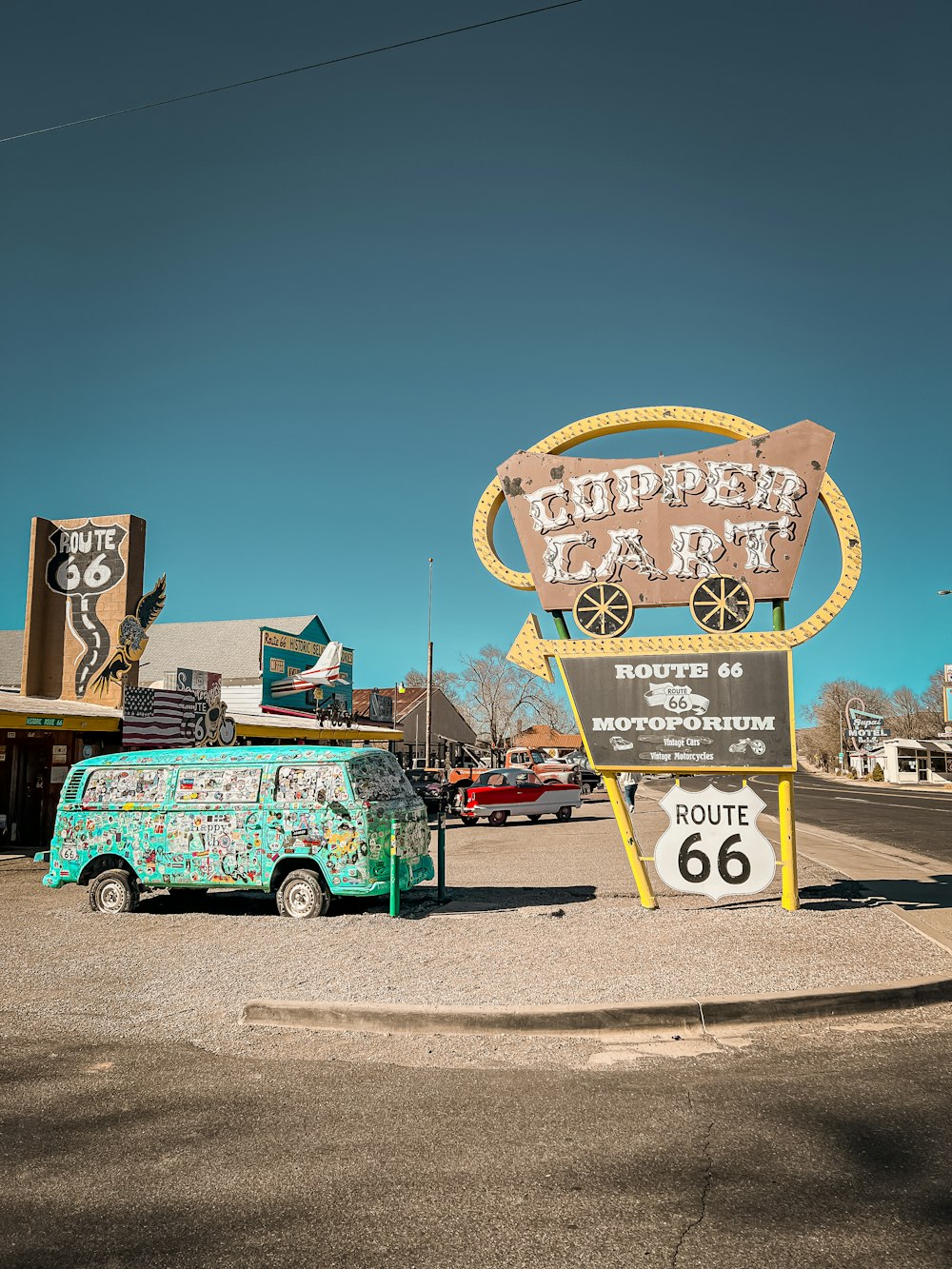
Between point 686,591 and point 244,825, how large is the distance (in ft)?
21.4

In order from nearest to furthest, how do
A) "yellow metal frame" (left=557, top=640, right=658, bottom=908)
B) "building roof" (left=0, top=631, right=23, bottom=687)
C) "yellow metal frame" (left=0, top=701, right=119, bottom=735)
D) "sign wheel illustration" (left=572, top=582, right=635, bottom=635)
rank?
"yellow metal frame" (left=557, top=640, right=658, bottom=908), "sign wheel illustration" (left=572, top=582, right=635, bottom=635), "yellow metal frame" (left=0, top=701, right=119, bottom=735), "building roof" (left=0, top=631, right=23, bottom=687)

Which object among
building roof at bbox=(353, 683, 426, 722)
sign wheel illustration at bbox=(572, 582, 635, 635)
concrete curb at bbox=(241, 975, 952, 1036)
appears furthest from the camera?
building roof at bbox=(353, 683, 426, 722)

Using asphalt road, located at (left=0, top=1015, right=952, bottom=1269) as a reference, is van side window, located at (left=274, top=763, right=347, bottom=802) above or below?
above

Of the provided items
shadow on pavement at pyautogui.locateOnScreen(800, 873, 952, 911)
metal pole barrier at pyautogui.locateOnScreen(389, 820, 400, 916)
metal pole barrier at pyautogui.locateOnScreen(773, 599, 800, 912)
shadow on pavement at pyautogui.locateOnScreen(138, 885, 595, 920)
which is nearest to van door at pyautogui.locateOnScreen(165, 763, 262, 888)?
shadow on pavement at pyautogui.locateOnScreen(138, 885, 595, 920)

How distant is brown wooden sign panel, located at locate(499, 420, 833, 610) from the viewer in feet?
38.9

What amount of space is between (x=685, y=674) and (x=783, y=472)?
295cm

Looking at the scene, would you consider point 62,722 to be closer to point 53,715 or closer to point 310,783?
point 53,715

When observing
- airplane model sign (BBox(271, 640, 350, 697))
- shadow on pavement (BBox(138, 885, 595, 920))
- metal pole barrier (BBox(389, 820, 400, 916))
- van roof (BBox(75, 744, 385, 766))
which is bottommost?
shadow on pavement (BBox(138, 885, 595, 920))

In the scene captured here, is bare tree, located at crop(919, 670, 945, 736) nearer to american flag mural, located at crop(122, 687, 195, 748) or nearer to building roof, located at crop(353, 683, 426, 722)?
building roof, located at crop(353, 683, 426, 722)

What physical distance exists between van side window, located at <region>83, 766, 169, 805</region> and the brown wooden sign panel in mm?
5832

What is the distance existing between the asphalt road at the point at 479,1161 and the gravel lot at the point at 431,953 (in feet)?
4.15

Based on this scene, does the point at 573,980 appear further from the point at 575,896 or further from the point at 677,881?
the point at 575,896

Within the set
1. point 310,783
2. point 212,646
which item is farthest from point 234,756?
point 212,646

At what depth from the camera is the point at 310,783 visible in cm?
1131
